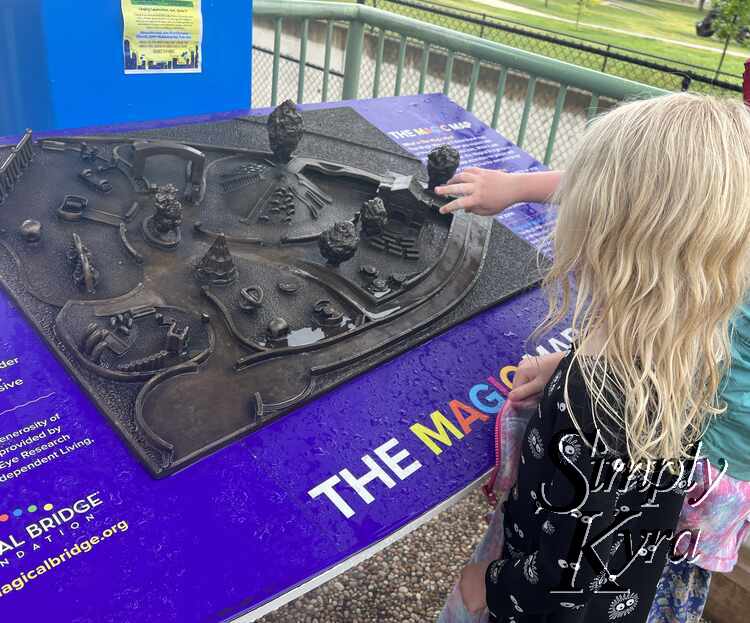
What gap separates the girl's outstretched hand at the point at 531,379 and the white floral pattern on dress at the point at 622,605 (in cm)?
42

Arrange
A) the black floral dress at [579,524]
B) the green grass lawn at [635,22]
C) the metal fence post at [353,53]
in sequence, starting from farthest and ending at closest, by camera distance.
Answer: the green grass lawn at [635,22] → the metal fence post at [353,53] → the black floral dress at [579,524]

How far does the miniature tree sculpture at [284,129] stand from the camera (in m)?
2.15

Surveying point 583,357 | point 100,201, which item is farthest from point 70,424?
point 583,357

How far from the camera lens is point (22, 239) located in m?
1.63

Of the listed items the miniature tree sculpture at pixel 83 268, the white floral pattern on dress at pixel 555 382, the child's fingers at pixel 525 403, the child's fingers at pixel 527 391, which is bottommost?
the child's fingers at pixel 525 403

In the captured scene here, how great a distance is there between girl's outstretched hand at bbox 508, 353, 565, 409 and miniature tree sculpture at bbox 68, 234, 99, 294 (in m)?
1.01

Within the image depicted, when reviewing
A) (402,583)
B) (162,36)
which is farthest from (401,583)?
(162,36)

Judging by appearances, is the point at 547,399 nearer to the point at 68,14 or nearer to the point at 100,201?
the point at 100,201

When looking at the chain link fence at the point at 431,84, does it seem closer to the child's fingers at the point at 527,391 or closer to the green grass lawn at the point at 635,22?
the green grass lawn at the point at 635,22

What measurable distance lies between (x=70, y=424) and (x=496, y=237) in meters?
1.40

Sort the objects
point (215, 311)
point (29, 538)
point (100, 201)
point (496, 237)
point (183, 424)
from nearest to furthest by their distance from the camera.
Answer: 1. point (29, 538)
2. point (183, 424)
3. point (215, 311)
4. point (100, 201)
5. point (496, 237)

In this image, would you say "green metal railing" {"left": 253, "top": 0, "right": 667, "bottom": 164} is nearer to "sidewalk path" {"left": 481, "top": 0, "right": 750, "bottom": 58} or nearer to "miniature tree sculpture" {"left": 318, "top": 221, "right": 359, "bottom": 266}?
"miniature tree sculpture" {"left": 318, "top": 221, "right": 359, "bottom": 266}

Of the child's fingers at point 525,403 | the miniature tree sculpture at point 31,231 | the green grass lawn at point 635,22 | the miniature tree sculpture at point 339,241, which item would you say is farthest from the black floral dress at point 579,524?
the green grass lawn at point 635,22

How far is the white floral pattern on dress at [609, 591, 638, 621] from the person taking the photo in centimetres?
129
